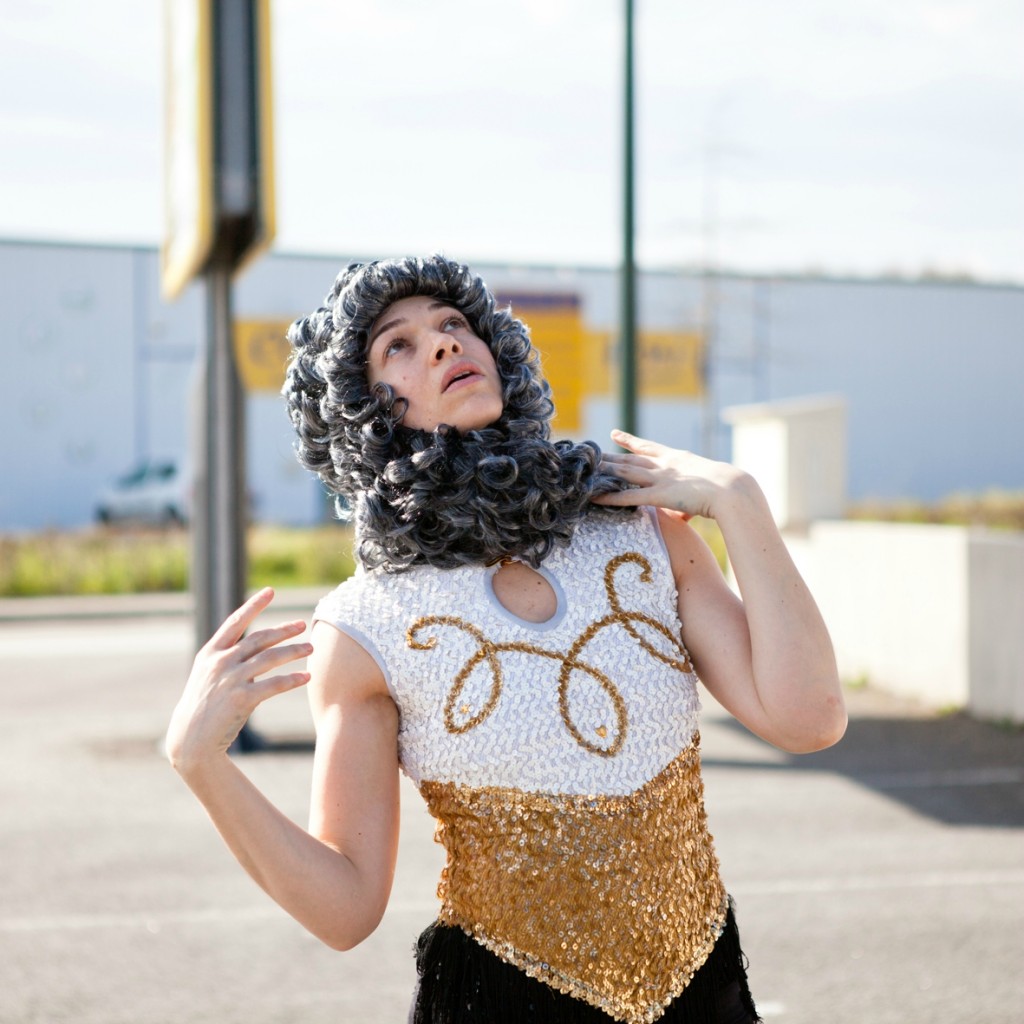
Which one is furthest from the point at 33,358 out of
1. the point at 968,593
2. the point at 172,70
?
the point at 968,593

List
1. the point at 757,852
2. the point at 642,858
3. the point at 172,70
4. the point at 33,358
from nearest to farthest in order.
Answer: the point at 642,858 → the point at 757,852 → the point at 172,70 → the point at 33,358

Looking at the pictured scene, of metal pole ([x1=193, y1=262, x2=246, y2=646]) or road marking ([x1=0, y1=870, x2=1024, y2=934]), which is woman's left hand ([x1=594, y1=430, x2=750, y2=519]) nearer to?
road marking ([x1=0, y1=870, x2=1024, y2=934])

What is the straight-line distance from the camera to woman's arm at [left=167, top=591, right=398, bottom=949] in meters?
1.65

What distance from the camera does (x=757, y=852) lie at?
5.98 metres

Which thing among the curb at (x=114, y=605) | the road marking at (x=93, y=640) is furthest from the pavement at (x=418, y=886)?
the curb at (x=114, y=605)

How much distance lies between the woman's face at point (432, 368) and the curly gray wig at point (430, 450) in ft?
0.05

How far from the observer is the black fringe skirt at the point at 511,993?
175cm

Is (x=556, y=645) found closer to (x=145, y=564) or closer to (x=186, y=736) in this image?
(x=186, y=736)

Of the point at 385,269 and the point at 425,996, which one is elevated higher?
the point at 385,269

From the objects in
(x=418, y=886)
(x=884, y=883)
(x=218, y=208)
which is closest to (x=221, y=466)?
(x=218, y=208)

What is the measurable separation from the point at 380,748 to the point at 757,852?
4.52m

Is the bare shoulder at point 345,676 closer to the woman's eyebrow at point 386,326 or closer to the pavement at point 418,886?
the woman's eyebrow at point 386,326

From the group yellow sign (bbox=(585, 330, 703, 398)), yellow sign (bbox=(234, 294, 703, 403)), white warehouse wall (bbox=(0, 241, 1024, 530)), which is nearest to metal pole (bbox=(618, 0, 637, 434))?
yellow sign (bbox=(234, 294, 703, 403))

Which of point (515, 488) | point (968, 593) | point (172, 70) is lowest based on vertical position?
point (968, 593)
